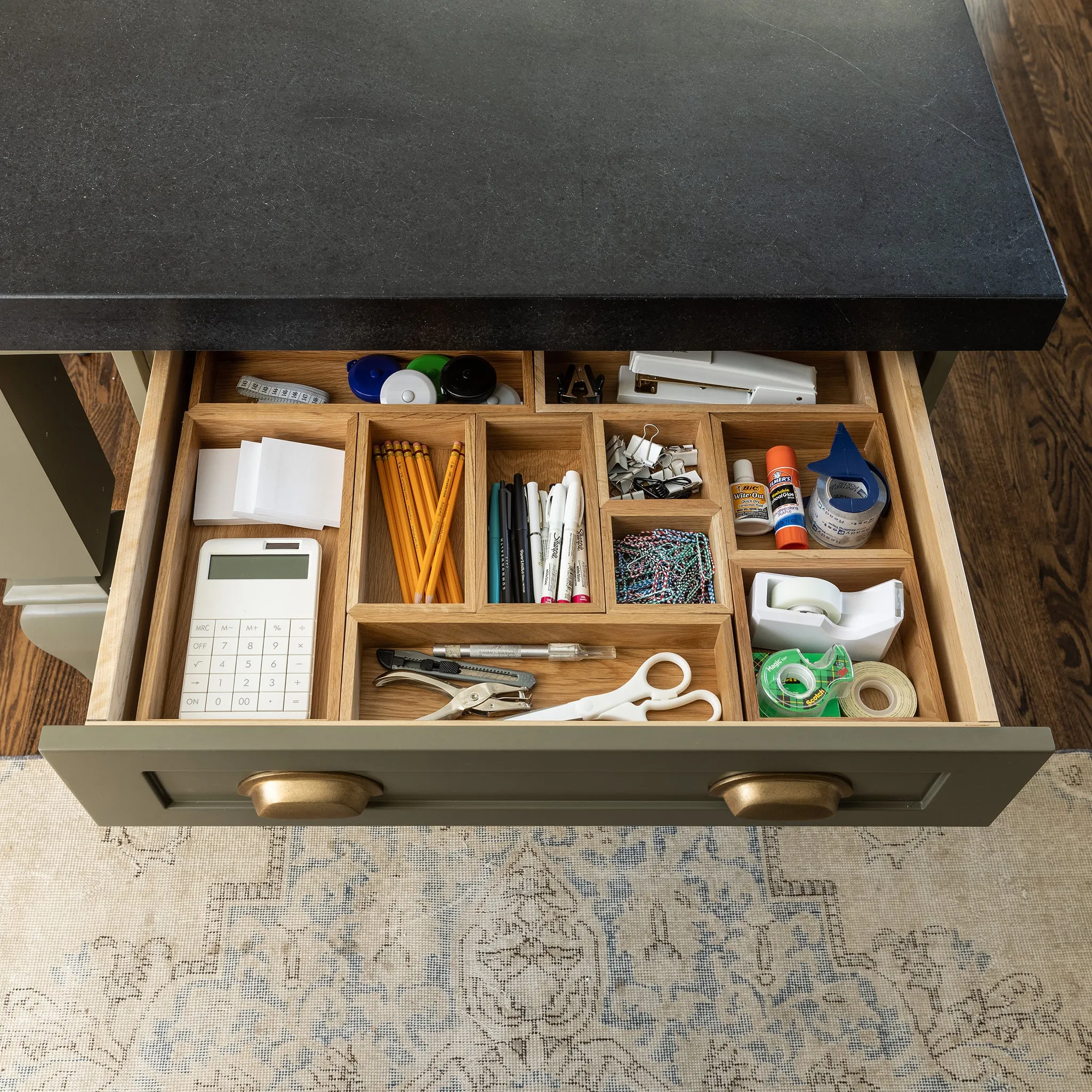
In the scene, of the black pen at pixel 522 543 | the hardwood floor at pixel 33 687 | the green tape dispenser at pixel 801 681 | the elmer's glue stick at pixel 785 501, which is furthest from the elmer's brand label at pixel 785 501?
the hardwood floor at pixel 33 687

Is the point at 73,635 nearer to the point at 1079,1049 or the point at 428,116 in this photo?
the point at 428,116

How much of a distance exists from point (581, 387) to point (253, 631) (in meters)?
0.43

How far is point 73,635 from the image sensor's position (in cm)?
126

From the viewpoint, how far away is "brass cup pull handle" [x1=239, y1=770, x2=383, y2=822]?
82 centimetres

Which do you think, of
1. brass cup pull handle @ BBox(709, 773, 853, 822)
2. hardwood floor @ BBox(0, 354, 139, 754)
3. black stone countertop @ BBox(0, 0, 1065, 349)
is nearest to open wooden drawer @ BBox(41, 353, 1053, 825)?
brass cup pull handle @ BBox(709, 773, 853, 822)

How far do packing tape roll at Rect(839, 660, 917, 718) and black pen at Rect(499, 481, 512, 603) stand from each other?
34 cm

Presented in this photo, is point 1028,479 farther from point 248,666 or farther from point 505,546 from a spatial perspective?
point 248,666

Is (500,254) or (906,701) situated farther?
(906,701)

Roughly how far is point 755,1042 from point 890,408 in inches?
33.0

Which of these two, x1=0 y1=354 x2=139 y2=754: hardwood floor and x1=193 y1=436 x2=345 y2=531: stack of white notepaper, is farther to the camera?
x1=0 y1=354 x2=139 y2=754: hardwood floor

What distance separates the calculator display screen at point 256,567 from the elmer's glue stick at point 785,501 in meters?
0.47

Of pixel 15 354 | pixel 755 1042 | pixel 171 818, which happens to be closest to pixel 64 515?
pixel 15 354

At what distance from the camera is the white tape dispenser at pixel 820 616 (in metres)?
0.95

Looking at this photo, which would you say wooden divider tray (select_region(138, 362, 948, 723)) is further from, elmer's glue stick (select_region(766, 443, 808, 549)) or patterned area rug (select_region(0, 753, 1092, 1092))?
patterned area rug (select_region(0, 753, 1092, 1092))
